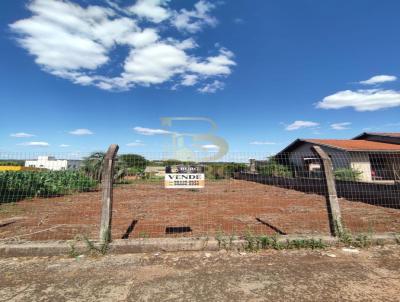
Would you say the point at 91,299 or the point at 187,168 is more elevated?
the point at 187,168

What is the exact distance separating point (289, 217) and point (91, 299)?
6.01m

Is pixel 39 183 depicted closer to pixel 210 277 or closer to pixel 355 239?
pixel 210 277

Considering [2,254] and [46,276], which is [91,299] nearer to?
[46,276]

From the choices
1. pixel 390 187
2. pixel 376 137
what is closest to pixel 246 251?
pixel 390 187

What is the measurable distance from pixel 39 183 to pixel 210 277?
14899 millimetres

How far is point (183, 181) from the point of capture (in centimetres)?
514

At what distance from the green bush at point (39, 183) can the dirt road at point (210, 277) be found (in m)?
10.4

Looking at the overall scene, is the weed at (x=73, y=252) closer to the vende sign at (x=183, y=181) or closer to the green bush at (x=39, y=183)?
the vende sign at (x=183, y=181)

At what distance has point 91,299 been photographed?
2861 millimetres

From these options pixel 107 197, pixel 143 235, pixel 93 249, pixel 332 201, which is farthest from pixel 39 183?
pixel 332 201

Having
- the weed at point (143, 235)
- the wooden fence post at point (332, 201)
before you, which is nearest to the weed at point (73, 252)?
the weed at point (143, 235)

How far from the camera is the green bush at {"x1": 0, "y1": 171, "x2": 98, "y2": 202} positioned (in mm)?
13258

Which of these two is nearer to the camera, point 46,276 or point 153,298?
point 153,298

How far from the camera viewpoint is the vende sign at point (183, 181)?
5098 millimetres
